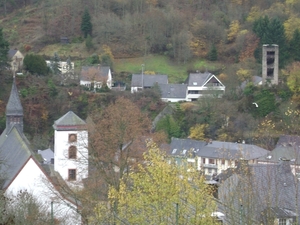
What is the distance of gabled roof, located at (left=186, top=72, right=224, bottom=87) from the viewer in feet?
194

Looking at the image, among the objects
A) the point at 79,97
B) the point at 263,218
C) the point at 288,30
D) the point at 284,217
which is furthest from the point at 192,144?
the point at 263,218

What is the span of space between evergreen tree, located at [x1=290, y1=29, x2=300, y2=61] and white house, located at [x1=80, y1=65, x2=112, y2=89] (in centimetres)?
1389

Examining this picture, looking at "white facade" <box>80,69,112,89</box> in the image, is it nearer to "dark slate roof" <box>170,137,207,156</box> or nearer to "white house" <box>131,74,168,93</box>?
"white house" <box>131,74,168,93</box>

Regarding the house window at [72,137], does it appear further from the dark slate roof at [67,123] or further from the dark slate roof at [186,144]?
the dark slate roof at [186,144]

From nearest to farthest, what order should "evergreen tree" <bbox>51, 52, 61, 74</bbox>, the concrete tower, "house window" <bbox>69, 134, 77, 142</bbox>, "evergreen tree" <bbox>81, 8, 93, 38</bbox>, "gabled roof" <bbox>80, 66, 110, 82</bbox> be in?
"house window" <bbox>69, 134, 77, 142</bbox>, the concrete tower, "gabled roof" <bbox>80, 66, 110, 82</bbox>, "evergreen tree" <bbox>51, 52, 61, 74</bbox>, "evergreen tree" <bbox>81, 8, 93, 38</bbox>

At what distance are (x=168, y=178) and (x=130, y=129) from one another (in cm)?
960

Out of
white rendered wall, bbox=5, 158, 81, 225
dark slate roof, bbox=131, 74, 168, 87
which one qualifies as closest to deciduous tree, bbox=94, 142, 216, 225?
white rendered wall, bbox=5, 158, 81, 225

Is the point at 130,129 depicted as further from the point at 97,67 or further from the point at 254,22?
the point at 254,22

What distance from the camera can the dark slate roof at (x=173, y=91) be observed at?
58.3m

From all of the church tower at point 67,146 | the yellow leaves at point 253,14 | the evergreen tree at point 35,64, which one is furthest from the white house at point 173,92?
the church tower at point 67,146

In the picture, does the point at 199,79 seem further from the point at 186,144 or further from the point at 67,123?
the point at 67,123

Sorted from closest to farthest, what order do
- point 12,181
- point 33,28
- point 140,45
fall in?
point 12,181, point 140,45, point 33,28

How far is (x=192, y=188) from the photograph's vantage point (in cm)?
1616

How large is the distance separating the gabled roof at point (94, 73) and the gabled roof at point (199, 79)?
249 inches
